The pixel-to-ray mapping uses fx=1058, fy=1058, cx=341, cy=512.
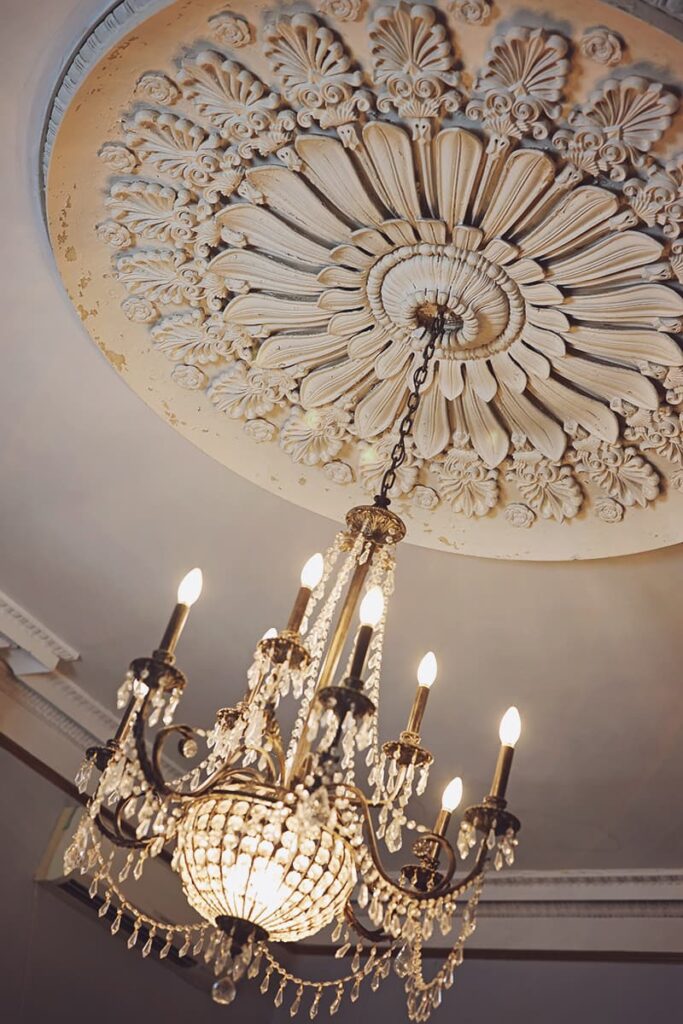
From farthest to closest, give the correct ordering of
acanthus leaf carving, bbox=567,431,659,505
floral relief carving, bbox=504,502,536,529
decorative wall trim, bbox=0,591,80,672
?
1. decorative wall trim, bbox=0,591,80,672
2. floral relief carving, bbox=504,502,536,529
3. acanthus leaf carving, bbox=567,431,659,505

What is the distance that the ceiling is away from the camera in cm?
325

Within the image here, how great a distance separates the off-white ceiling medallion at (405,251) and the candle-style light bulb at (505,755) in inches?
35.8

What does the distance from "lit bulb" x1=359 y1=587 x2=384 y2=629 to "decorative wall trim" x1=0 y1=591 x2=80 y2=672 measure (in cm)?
236

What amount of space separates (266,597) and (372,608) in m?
1.82

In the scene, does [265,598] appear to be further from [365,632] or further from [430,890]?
[365,632]

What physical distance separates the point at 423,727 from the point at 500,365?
1.88m

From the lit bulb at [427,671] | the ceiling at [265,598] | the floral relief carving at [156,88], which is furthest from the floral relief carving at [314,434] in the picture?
the floral relief carving at [156,88]

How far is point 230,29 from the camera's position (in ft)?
7.44

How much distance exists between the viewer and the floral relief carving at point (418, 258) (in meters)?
2.27

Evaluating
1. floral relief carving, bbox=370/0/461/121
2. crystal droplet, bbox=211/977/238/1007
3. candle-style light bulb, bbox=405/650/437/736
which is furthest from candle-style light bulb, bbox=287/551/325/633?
floral relief carving, bbox=370/0/461/121

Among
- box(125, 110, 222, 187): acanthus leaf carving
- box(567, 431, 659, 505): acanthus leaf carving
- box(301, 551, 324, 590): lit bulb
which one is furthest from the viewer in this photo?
box(567, 431, 659, 505): acanthus leaf carving

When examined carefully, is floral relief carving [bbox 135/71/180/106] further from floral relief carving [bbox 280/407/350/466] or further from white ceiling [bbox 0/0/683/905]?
floral relief carving [bbox 280/407/350/466]

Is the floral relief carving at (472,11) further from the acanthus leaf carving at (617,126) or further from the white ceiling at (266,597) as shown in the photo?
the white ceiling at (266,597)

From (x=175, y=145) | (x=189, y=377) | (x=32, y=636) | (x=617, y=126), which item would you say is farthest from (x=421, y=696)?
(x=32, y=636)
